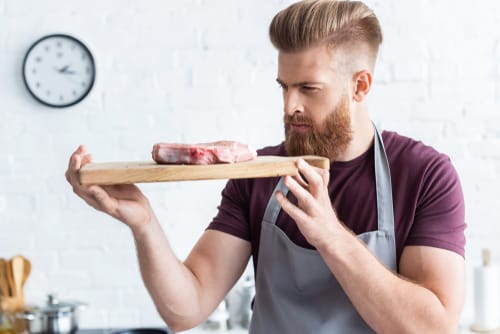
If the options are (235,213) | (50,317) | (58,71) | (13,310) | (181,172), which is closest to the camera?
(181,172)

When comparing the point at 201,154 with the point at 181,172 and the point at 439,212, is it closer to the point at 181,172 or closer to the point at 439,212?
the point at 181,172

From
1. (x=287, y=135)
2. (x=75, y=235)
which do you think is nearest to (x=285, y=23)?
Result: (x=287, y=135)

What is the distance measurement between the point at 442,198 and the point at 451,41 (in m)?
1.37

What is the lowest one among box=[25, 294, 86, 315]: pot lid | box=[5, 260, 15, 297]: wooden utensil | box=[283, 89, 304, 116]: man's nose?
box=[25, 294, 86, 315]: pot lid

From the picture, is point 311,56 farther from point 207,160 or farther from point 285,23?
point 207,160

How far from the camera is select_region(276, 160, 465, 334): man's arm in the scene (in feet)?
→ 4.52

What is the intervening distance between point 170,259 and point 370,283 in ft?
1.43

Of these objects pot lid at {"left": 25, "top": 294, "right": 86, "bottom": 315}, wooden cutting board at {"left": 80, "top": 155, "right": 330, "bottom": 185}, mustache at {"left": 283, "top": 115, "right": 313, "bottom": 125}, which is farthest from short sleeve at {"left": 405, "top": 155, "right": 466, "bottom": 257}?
pot lid at {"left": 25, "top": 294, "right": 86, "bottom": 315}

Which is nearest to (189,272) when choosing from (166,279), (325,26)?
(166,279)

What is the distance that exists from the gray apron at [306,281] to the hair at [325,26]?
24cm

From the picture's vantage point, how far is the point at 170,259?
156cm

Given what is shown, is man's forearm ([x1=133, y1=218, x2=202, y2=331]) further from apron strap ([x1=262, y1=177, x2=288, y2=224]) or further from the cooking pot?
the cooking pot

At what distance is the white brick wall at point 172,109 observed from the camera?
278cm

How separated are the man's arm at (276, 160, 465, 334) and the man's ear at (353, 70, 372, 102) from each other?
36 cm
